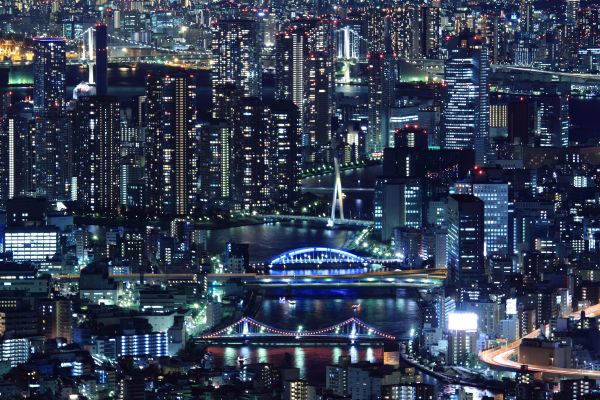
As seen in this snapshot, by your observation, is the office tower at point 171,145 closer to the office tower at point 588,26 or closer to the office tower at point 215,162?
the office tower at point 215,162

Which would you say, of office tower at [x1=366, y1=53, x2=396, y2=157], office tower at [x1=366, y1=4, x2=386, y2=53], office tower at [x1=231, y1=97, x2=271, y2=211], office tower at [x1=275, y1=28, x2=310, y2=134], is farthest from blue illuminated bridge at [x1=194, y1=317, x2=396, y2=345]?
office tower at [x1=366, y1=4, x2=386, y2=53]

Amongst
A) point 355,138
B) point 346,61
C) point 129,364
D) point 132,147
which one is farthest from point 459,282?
point 346,61

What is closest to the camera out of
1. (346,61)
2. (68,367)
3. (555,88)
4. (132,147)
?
(68,367)

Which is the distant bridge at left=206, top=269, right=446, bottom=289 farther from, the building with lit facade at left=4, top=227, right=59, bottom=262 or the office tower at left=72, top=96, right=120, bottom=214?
the office tower at left=72, top=96, right=120, bottom=214

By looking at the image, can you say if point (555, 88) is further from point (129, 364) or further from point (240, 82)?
point (129, 364)

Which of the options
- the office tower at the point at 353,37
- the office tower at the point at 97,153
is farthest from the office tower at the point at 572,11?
the office tower at the point at 97,153
